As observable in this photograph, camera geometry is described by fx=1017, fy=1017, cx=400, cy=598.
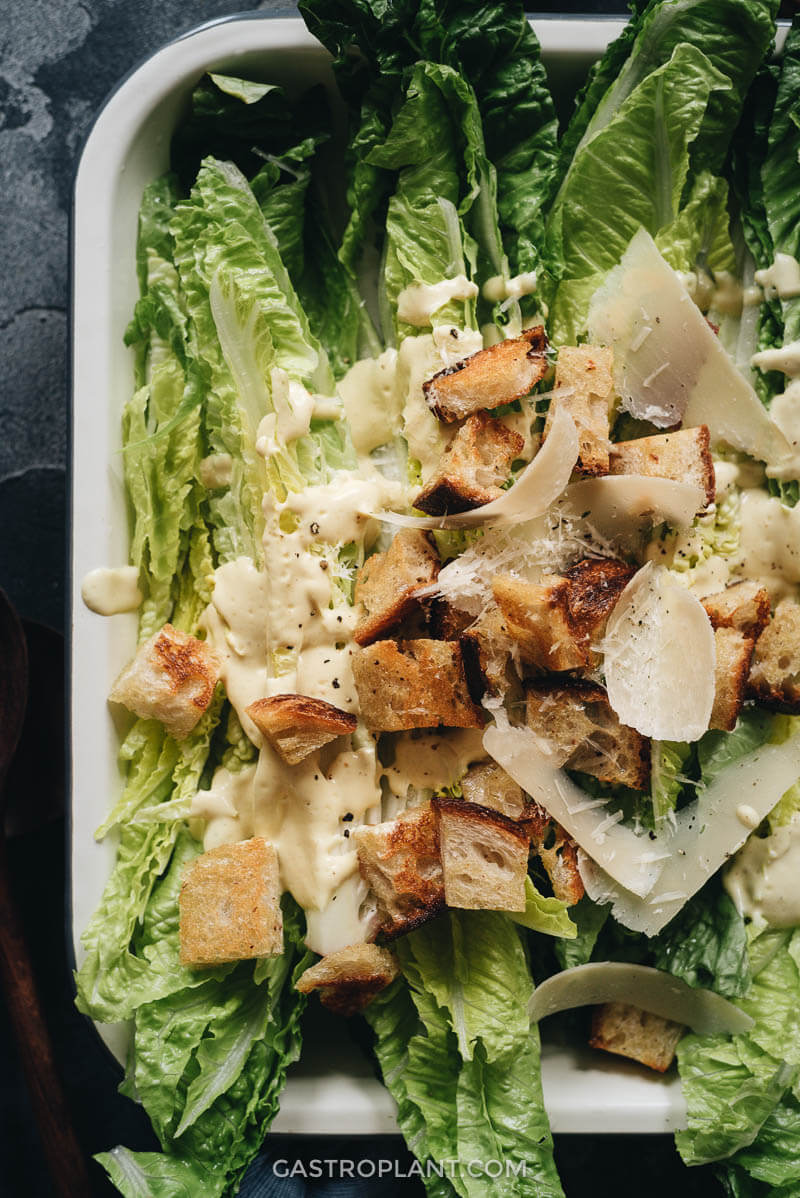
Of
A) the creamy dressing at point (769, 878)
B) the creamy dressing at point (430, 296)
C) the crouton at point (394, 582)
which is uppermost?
the creamy dressing at point (430, 296)

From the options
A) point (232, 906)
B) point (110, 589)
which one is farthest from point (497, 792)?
point (110, 589)

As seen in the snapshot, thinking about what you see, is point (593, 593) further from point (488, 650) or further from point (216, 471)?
point (216, 471)

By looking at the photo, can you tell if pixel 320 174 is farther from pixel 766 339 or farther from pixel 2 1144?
pixel 2 1144

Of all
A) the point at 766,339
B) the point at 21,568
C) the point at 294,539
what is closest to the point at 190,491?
the point at 294,539

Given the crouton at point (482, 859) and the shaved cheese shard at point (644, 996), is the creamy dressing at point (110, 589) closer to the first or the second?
the crouton at point (482, 859)

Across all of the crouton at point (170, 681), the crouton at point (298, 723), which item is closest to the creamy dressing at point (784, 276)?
the crouton at point (298, 723)
